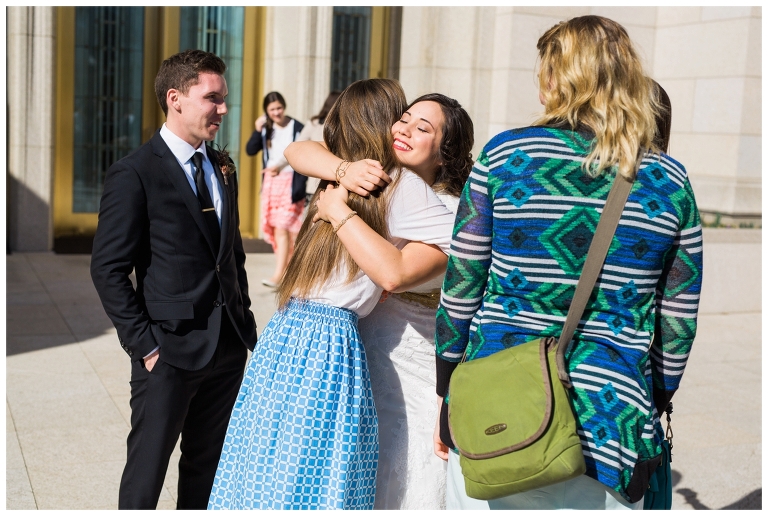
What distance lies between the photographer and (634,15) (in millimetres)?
11391

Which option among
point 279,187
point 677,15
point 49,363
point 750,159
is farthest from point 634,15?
point 49,363

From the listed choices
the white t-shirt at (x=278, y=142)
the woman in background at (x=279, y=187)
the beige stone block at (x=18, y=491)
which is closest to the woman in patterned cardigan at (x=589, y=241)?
the beige stone block at (x=18, y=491)

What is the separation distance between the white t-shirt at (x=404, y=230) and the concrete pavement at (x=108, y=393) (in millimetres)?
1853

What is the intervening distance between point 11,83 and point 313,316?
8863 mm

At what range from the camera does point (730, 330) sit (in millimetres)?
8445

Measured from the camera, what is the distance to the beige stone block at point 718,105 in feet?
34.7

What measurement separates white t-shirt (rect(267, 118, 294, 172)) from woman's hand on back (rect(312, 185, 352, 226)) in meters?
6.62

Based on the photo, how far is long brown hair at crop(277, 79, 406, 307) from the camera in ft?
8.91

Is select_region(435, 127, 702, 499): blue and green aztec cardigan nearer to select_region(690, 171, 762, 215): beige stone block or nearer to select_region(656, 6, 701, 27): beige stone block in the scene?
select_region(690, 171, 762, 215): beige stone block

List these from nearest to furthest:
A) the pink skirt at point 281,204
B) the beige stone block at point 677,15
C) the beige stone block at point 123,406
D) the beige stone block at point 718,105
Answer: the beige stone block at point 123,406, the pink skirt at point 281,204, the beige stone block at point 718,105, the beige stone block at point 677,15

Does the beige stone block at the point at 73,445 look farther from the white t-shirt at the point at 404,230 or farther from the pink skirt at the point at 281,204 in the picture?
the pink skirt at the point at 281,204

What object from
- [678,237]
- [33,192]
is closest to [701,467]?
[678,237]

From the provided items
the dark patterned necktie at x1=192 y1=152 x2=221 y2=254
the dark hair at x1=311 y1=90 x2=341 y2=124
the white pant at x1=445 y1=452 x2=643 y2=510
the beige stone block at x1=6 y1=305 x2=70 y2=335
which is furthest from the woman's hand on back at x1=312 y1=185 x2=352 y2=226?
the dark hair at x1=311 y1=90 x2=341 y2=124

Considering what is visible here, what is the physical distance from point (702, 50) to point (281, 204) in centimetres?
561
